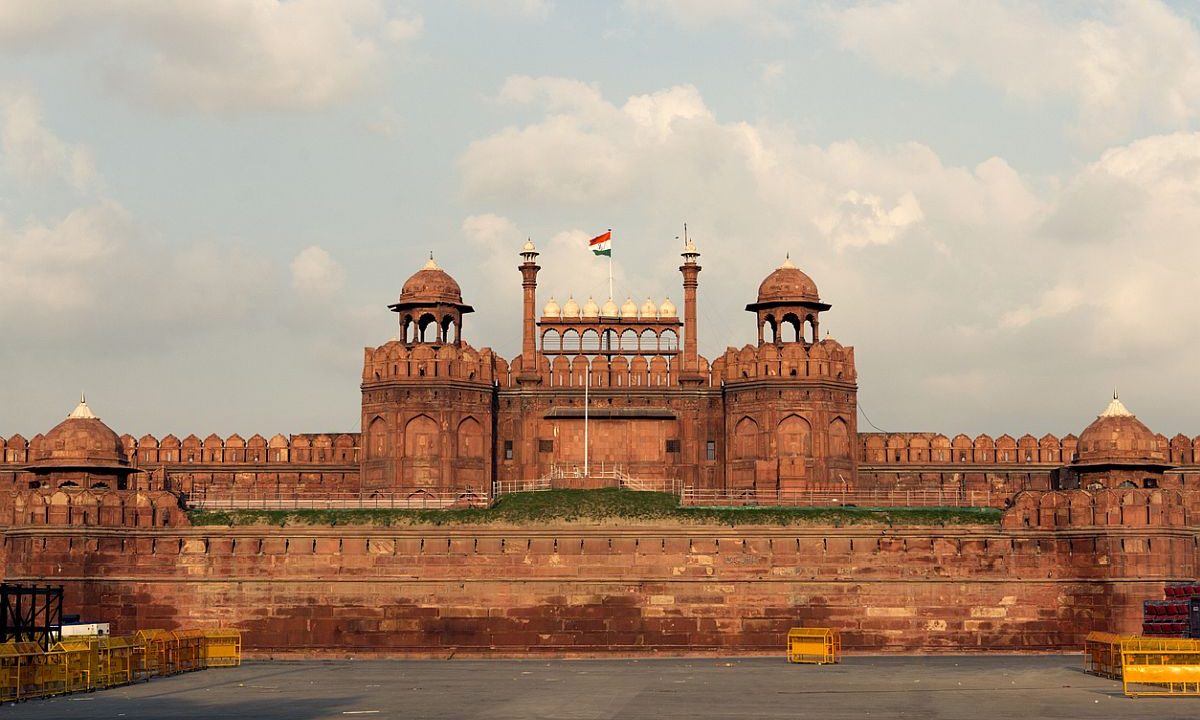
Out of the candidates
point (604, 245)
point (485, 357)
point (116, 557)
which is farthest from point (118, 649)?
point (604, 245)

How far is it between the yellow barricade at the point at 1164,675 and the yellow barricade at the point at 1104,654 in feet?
6.87

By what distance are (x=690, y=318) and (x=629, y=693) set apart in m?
35.6

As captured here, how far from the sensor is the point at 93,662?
161 ft

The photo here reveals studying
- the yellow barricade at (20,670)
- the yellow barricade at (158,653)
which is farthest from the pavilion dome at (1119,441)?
the yellow barricade at (20,670)

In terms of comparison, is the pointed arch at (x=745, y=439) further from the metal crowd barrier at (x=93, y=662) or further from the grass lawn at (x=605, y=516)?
the metal crowd barrier at (x=93, y=662)

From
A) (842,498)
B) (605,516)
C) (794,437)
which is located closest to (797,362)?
(794,437)

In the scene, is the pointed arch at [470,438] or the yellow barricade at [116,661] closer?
the yellow barricade at [116,661]

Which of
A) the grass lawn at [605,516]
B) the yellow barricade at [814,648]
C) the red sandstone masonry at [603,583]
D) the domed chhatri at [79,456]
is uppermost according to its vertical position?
the domed chhatri at [79,456]

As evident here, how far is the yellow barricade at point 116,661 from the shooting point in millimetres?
49844

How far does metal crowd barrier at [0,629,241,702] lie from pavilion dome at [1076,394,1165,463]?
39.8 meters

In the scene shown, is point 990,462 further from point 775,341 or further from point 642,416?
point 642,416

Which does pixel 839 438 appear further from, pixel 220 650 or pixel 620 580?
pixel 220 650

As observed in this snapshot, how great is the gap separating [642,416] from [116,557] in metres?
25.5

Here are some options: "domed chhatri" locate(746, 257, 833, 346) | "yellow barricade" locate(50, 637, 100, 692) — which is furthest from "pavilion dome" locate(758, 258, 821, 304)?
"yellow barricade" locate(50, 637, 100, 692)
